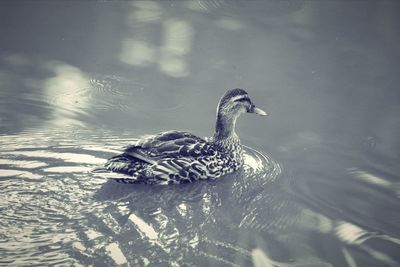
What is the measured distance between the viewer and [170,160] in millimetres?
6992

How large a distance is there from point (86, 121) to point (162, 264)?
3.56 meters

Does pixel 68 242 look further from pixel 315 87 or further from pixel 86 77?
pixel 315 87

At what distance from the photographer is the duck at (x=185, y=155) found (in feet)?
22.3

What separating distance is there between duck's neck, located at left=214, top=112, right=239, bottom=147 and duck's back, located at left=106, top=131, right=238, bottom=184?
300 millimetres

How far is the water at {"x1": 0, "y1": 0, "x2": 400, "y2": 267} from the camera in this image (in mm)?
5664

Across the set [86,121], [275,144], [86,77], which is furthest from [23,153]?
[275,144]

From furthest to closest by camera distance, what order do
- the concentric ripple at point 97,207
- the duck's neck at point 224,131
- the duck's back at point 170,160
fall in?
the duck's neck at point 224,131, the duck's back at point 170,160, the concentric ripple at point 97,207

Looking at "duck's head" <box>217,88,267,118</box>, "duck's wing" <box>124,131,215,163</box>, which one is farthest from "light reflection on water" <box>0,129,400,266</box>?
"duck's head" <box>217,88,267,118</box>

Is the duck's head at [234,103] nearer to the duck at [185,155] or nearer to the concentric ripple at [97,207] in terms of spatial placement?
the duck at [185,155]

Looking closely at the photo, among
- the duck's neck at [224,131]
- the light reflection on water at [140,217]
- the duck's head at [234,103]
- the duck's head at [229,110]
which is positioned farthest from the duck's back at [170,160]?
the duck's head at [234,103]

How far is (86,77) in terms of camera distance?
375 inches

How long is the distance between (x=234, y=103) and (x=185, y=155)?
1.19 metres

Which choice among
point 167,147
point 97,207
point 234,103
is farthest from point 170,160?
point 234,103

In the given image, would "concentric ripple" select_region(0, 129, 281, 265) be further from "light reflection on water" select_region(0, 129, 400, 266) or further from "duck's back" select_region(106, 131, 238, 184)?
"duck's back" select_region(106, 131, 238, 184)
